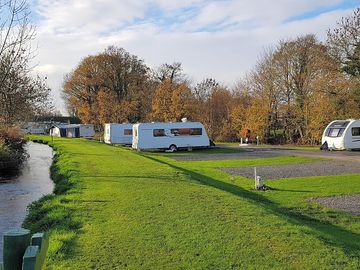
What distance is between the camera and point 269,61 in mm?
45125

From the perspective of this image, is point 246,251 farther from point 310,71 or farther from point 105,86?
point 105,86

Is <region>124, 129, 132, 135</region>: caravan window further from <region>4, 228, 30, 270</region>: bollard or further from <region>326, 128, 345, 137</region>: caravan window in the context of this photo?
<region>4, 228, 30, 270</region>: bollard

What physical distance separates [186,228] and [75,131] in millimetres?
62981

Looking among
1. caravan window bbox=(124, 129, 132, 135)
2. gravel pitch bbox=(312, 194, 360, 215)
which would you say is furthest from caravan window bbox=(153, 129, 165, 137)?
gravel pitch bbox=(312, 194, 360, 215)

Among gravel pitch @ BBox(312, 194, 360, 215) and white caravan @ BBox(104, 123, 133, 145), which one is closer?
gravel pitch @ BBox(312, 194, 360, 215)

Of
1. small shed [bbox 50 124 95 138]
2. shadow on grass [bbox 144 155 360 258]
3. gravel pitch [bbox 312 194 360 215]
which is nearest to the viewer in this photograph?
shadow on grass [bbox 144 155 360 258]

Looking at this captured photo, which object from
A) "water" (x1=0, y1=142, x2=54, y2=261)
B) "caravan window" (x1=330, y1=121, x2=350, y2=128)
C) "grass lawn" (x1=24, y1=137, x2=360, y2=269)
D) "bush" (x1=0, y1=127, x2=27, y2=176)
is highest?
"caravan window" (x1=330, y1=121, x2=350, y2=128)

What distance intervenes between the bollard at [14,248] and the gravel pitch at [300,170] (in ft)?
49.8

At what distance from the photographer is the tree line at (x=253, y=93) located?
37.1m

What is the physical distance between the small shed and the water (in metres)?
42.5

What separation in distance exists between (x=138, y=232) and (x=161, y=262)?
157cm

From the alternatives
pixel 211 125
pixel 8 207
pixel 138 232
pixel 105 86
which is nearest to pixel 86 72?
pixel 105 86

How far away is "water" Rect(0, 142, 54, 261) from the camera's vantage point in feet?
33.7

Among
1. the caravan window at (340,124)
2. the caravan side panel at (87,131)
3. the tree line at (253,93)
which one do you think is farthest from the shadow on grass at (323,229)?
the caravan side panel at (87,131)
